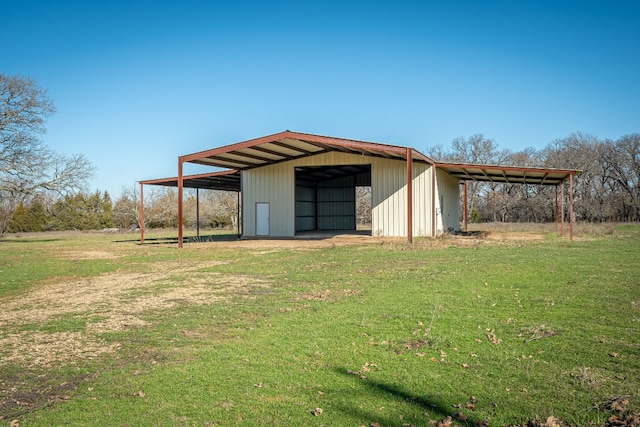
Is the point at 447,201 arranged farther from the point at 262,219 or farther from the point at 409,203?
the point at 262,219

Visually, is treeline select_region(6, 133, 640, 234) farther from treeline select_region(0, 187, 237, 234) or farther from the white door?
the white door

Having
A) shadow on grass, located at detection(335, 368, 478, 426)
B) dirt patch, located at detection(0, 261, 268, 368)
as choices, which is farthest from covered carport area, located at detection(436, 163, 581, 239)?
shadow on grass, located at detection(335, 368, 478, 426)

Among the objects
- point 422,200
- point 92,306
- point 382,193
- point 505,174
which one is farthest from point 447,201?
point 92,306

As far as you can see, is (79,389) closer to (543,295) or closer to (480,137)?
(543,295)

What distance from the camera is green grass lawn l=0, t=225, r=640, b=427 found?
13.7 feet

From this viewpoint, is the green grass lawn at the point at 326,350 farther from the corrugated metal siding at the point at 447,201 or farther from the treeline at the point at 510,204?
the treeline at the point at 510,204

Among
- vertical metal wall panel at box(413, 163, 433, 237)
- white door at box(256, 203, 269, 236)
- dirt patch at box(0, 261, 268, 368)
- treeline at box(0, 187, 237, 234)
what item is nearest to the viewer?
dirt patch at box(0, 261, 268, 368)

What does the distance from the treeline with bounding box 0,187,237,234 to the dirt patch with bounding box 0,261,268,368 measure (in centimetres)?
3691

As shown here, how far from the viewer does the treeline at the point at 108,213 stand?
45.6 m

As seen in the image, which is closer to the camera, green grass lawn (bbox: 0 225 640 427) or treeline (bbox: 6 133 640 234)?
green grass lawn (bbox: 0 225 640 427)

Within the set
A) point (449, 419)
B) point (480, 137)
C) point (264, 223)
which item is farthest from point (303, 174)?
point (480, 137)

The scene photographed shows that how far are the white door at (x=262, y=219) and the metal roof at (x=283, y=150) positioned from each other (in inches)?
93.4

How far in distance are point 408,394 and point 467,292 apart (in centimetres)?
521

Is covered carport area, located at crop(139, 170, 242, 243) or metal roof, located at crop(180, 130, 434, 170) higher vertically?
metal roof, located at crop(180, 130, 434, 170)
